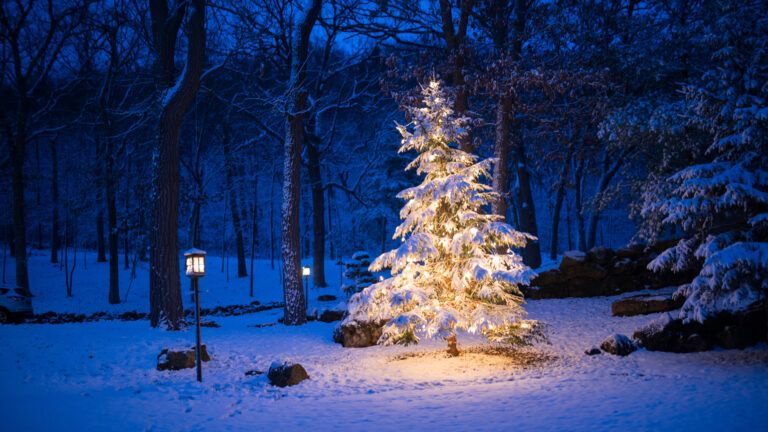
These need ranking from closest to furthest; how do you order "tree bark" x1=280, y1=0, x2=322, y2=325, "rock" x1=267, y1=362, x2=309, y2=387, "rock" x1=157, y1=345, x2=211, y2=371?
"rock" x1=267, y1=362, x2=309, y2=387 < "rock" x1=157, y1=345, x2=211, y2=371 < "tree bark" x1=280, y1=0, x2=322, y2=325

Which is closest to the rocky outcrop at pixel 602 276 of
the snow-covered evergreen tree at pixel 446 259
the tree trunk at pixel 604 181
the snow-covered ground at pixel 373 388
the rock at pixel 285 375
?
the tree trunk at pixel 604 181

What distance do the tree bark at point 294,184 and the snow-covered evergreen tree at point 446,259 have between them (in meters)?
4.56

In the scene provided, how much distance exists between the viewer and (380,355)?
10516mm

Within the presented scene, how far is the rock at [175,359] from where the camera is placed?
9.13m

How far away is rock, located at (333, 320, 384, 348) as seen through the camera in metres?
11.4

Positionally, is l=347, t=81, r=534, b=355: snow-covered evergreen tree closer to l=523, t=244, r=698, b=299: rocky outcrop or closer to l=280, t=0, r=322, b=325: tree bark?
l=280, t=0, r=322, b=325: tree bark

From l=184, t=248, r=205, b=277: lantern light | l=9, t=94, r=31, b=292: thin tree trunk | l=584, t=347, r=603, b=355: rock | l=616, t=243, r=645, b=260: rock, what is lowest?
l=584, t=347, r=603, b=355: rock

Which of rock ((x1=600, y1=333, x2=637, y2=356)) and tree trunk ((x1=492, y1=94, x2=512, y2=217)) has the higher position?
tree trunk ((x1=492, y1=94, x2=512, y2=217))

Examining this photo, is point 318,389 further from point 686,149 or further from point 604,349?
point 686,149

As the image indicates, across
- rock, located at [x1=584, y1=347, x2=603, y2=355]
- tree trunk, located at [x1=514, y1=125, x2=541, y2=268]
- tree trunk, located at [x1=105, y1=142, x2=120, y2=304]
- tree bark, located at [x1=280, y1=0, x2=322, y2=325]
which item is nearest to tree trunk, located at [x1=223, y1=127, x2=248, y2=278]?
tree trunk, located at [x1=105, y1=142, x2=120, y2=304]

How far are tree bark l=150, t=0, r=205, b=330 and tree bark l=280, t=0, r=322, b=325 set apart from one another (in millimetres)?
2623

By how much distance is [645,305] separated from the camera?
12.8m

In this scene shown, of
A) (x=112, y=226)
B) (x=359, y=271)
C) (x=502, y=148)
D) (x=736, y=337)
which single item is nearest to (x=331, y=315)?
(x=502, y=148)

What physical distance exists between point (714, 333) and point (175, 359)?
1021 cm
